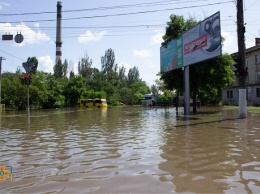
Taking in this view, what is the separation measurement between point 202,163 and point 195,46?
1964 cm

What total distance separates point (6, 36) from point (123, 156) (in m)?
19.2

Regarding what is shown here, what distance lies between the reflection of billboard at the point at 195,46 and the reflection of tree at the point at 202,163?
13420mm

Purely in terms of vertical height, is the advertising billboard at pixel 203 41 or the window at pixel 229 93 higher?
the advertising billboard at pixel 203 41

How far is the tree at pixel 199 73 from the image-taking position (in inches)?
1159

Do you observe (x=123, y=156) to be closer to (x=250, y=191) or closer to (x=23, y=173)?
(x=23, y=173)

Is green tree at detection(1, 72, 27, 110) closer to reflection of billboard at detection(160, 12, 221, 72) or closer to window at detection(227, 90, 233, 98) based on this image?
reflection of billboard at detection(160, 12, 221, 72)

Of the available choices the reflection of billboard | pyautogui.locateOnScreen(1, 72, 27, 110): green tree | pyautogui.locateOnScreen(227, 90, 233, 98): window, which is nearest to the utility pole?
the reflection of billboard

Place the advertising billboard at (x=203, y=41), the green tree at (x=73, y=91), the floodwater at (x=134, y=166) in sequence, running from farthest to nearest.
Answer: the green tree at (x=73, y=91) → the advertising billboard at (x=203, y=41) → the floodwater at (x=134, y=166)

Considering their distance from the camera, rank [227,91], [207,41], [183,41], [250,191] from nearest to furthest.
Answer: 1. [250,191]
2. [207,41]
3. [183,41]
4. [227,91]

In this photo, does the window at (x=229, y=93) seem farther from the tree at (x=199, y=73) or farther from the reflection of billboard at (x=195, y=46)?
the reflection of billboard at (x=195, y=46)

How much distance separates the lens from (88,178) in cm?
589

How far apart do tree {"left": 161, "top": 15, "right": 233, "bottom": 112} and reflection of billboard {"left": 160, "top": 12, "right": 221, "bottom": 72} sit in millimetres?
1350

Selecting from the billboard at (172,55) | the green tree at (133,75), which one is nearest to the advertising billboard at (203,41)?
the billboard at (172,55)

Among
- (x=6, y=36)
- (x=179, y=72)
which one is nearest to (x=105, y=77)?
(x=179, y=72)
